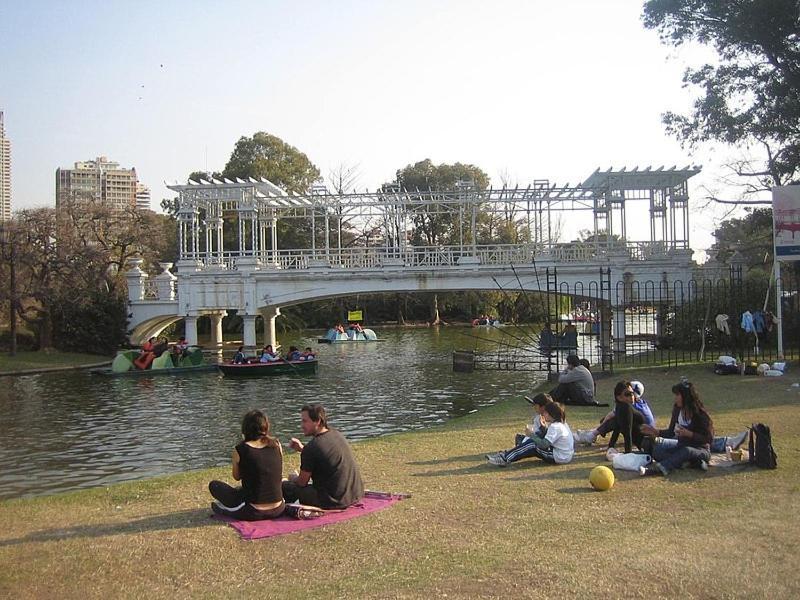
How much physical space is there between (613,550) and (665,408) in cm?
953

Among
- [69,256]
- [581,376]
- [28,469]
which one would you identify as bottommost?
[28,469]

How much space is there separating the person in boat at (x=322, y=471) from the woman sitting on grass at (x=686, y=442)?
12.3 feet

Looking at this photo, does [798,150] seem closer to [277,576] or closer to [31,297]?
[277,576]

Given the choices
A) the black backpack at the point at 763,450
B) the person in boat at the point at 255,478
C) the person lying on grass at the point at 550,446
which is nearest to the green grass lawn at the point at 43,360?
the person lying on grass at the point at 550,446

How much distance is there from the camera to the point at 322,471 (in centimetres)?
840

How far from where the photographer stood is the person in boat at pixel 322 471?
834 cm

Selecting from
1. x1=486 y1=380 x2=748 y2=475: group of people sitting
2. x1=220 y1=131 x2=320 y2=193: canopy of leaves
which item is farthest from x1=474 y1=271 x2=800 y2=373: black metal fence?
x1=220 y1=131 x2=320 y2=193: canopy of leaves

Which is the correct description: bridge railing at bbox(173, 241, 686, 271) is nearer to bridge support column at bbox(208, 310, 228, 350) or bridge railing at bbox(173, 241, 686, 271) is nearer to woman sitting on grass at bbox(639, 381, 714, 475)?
bridge support column at bbox(208, 310, 228, 350)

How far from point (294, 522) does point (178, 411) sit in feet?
49.0

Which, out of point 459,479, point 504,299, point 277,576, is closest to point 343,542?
point 277,576

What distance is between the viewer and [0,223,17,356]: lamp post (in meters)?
35.2

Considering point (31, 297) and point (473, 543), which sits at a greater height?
point (31, 297)

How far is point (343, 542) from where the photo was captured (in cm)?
739

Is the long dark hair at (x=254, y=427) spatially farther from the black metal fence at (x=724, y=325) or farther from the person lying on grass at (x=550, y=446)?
the black metal fence at (x=724, y=325)
